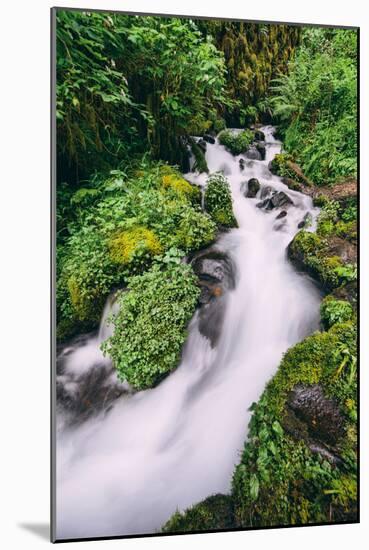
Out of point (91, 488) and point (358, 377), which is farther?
point (358, 377)

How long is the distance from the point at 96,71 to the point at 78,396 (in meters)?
1.61

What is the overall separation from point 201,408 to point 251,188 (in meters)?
1.21

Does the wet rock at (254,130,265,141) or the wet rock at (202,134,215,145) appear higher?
the wet rock at (254,130,265,141)

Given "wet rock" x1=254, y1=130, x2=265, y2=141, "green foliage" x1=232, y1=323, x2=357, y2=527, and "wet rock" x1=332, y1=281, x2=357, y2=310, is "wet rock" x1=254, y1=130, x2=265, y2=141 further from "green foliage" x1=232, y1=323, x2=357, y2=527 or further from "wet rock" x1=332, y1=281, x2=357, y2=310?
"green foliage" x1=232, y1=323, x2=357, y2=527

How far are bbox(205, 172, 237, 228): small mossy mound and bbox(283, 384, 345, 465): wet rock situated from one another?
0.97 meters

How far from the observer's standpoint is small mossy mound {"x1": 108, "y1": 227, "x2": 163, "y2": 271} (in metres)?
3.28

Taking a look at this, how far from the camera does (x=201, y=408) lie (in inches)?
130

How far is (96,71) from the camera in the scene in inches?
126

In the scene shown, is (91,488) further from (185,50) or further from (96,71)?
(185,50)

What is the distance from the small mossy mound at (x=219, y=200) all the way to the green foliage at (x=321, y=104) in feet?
1.47

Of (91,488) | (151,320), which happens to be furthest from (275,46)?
(91,488)

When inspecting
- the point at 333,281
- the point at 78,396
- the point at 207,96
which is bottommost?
the point at 78,396

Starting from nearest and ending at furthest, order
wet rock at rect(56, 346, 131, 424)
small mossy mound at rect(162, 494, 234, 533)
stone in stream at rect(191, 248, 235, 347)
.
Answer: wet rock at rect(56, 346, 131, 424) → small mossy mound at rect(162, 494, 234, 533) → stone in stream at rect(191, 248, 235, 347)

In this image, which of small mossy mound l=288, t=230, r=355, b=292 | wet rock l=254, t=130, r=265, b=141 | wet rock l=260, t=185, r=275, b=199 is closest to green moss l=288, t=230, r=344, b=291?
small mossy mound l=288, t=230, r=355, b=292
